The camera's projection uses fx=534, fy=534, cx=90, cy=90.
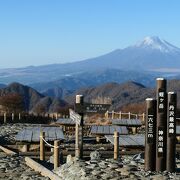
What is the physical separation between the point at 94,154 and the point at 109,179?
2676mm

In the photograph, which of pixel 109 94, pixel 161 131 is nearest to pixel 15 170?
pixel 161 131

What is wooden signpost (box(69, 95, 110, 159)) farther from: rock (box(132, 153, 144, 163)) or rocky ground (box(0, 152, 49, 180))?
rock (box(132, 153, 144, 163))

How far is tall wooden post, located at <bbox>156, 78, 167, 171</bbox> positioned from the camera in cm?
1141

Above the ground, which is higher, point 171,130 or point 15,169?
point 171,130

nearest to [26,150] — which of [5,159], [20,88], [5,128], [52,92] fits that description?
[5,159]

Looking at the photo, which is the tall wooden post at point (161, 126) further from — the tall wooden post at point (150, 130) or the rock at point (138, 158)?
the rock at point (138, 158)

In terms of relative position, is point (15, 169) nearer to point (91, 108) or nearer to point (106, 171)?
point (91, 108)

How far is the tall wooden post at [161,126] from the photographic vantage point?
11.4 meters

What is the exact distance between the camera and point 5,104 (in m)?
42.7

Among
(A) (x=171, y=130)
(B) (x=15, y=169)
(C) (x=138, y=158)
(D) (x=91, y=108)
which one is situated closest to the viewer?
(A) (x=171, y=130)

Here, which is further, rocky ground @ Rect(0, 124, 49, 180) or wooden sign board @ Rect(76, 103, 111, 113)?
wooden sign board @ Rect(76, 103, 111, 113)

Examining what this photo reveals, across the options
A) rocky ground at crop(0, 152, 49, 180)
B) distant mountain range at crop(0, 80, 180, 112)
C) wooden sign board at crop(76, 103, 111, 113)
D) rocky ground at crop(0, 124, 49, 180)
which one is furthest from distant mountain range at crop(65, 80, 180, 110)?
wooden sign board at crop(76, 103, 111, 113)

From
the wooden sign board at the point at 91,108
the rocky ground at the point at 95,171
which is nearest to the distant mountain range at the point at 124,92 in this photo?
the wooden sign board at the point at 91,108

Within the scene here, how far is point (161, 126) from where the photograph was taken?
449 inches
